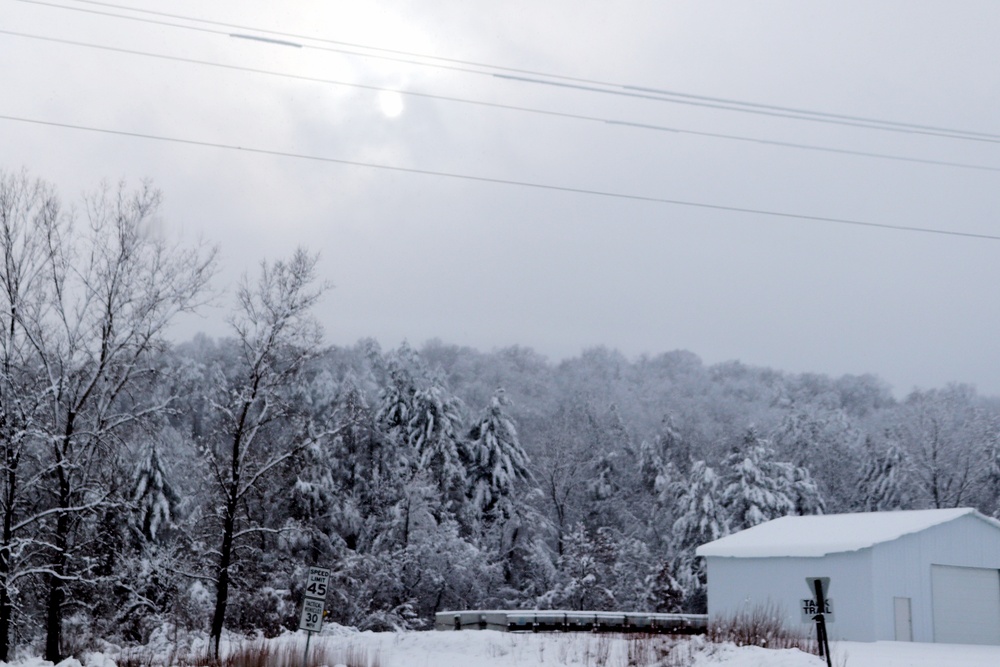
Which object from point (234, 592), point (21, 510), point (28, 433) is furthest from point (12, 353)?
point (234, 592)

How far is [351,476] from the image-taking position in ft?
183

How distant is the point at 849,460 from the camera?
239 ft

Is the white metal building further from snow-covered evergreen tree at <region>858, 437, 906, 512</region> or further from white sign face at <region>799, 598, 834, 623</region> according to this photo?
snow-covered evergreen tree at <region>858, 437, 906, 512</region>

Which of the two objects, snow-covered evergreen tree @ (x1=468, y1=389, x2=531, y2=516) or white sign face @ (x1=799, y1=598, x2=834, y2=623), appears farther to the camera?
snow-covered evergreen tree @ (x1=468, y1=389, x2=531, y2=516)

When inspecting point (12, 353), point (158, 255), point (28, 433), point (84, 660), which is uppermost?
point (158, 255)

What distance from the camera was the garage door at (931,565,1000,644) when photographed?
3447 centimetres

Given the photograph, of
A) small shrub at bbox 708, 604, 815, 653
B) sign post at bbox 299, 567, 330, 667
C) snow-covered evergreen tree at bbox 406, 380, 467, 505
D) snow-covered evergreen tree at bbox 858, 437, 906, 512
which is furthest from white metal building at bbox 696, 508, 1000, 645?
snow-covered evergreen tree at bbox 858, 437, 906, 512

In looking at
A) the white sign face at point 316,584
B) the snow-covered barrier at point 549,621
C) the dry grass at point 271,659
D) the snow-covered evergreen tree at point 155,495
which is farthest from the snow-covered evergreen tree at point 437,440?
the white sign face at point 316,584

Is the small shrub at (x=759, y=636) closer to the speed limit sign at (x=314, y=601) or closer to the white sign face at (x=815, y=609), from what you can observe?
the white sign face at (x=815, y=609)

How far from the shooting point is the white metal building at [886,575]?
33406mm

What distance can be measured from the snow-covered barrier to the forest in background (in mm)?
6440

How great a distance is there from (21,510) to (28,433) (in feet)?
15.4

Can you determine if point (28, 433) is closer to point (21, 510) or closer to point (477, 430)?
point (21, 510)

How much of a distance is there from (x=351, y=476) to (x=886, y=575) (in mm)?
29623
